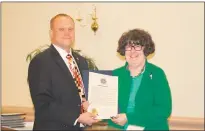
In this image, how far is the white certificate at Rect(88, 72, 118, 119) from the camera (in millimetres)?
2295

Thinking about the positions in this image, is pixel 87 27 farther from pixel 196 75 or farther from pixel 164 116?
pixel 164 116

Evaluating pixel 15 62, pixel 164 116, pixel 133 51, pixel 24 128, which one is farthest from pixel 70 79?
pixel 15 62

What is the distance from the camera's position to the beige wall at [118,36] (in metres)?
4.15

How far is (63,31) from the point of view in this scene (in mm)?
2766

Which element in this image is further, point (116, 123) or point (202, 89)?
point (202, 89)

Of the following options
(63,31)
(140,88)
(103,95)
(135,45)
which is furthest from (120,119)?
(63,31)

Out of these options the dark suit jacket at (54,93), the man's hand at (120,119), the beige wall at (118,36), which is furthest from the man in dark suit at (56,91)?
the beige wall at (118,36)

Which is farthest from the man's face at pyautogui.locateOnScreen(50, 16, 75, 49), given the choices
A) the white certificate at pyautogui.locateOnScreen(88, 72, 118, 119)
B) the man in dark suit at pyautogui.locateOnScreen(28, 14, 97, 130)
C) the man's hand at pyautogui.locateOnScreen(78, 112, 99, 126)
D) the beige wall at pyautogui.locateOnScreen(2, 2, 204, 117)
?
the beige wall at pyautogui.locateOnScreen(2, 2, 204, 117)

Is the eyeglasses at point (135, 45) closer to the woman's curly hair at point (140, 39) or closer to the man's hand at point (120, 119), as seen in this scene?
the woman's curly hair at point (140, 39)

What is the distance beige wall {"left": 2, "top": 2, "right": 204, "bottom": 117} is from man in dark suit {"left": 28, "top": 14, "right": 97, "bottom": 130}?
1.86 metres

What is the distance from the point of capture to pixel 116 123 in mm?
2051

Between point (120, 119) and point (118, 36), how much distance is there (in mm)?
2667

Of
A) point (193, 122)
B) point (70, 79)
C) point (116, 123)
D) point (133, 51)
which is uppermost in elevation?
point (133, 51)

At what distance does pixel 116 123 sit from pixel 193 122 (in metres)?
2.31
